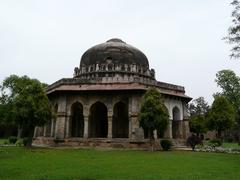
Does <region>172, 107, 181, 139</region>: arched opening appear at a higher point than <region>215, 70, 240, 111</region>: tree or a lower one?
lower

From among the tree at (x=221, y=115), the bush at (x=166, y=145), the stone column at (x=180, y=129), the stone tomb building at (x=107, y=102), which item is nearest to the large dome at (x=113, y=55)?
the stone tomb building at (x=107, y=102)

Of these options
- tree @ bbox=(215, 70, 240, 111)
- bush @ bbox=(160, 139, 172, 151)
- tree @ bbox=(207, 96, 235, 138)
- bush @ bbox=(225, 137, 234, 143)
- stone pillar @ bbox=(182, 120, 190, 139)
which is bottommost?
bush @ bbox=(160, 139, 172, 151)

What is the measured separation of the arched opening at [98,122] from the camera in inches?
894

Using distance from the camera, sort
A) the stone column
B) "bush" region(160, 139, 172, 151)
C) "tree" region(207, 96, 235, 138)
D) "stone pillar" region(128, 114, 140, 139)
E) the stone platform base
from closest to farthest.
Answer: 1. "bush" region(160, 139, 172, 151)
2. the stone platform base
3. "stone pillar" region(128, 114, 140, 139)
4. the stone column
5. "tree" region(207, 96, 235, 138)

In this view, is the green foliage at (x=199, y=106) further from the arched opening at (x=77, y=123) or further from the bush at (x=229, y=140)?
the arched opening at (x=77, y=123)

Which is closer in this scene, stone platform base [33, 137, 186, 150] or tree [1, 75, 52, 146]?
tree [1, 75, 52, 146]

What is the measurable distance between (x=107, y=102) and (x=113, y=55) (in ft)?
23.0

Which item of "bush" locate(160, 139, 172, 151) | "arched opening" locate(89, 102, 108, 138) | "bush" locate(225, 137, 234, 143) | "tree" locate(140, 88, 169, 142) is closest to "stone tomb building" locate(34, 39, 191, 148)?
"arched opening" locate(89, 102, 108, 138)

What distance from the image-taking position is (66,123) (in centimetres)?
2069

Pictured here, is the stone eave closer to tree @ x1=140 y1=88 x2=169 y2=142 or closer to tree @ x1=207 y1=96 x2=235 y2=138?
tree @ x1=140 y1=88 x2=169 y2=142

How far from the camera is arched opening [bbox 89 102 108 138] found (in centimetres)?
2272

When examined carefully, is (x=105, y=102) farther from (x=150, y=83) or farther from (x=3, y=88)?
(x=3, y=88)

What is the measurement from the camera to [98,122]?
2353cm

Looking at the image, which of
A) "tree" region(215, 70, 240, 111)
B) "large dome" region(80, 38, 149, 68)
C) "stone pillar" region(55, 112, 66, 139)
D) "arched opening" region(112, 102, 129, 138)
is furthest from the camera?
"tree" region(215, 70, 240, 111)
